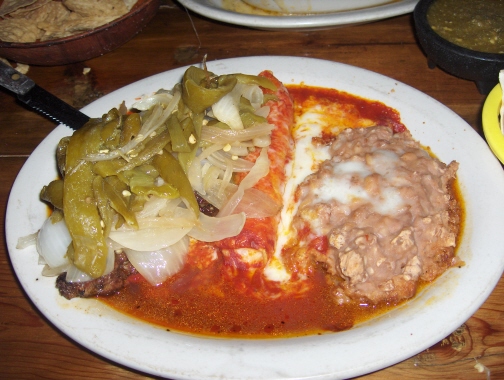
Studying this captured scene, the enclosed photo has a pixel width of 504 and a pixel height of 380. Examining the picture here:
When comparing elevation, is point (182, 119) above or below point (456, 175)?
above

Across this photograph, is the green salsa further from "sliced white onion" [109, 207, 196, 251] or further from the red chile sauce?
"sliced white onion" [109, 207, 196, 251]

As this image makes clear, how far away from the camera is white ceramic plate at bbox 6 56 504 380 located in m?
2.11

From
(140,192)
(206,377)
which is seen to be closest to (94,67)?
(140,192)

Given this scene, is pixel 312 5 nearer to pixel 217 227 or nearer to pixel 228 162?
pixel 228 162

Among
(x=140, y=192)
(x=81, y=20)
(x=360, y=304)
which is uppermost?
(x=81, y=20)

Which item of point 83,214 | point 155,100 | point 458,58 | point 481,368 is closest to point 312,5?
point 458,58

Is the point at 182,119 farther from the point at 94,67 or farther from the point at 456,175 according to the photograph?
the point at 94,67

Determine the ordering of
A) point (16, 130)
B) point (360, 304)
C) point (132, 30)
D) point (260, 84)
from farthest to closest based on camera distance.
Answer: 1. point (132, 30)
2. point (16, 130)
3. point (260, 84)
4. point (360, 304)

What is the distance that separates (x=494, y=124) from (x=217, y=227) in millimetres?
1745

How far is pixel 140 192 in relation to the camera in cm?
240

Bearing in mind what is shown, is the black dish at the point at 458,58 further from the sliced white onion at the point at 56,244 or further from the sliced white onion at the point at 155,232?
the sliced white onion at the point at 56,244

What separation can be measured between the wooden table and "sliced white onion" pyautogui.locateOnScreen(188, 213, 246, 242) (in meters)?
0.78

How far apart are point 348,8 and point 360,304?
3136 mm

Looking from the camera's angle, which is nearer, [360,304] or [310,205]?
[360,304]
